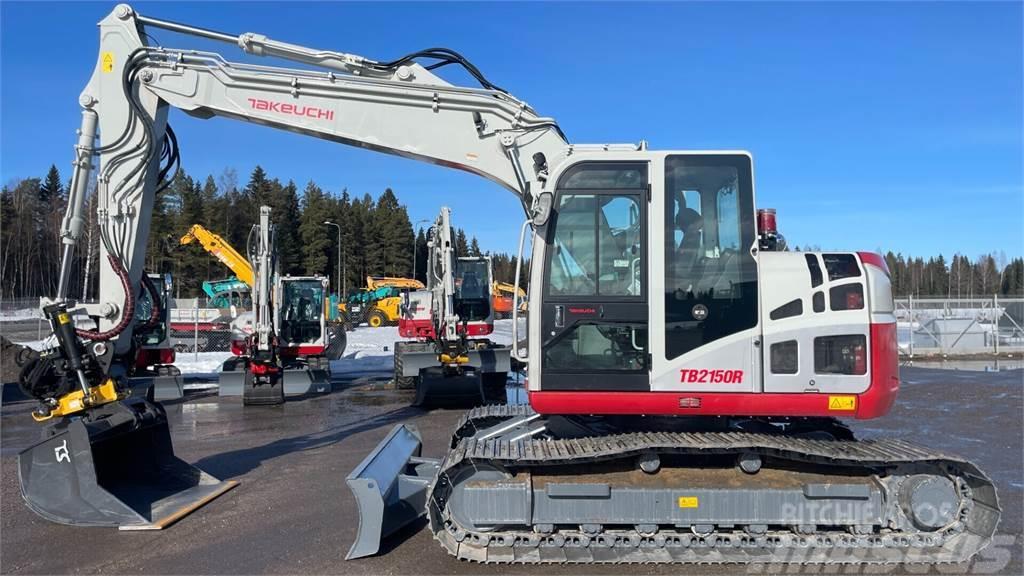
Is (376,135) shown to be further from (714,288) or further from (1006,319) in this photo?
(1006,319)

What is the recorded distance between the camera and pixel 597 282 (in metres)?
5.50

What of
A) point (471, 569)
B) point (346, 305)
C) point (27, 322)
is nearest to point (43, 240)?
point (27, 322)

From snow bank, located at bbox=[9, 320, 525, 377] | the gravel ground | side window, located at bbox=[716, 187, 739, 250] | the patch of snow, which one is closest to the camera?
the gravel ground

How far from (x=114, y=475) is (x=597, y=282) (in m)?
5.19

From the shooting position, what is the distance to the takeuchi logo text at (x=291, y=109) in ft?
22.5

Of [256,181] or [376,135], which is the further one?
[256,181]

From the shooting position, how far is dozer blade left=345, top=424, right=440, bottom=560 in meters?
5.45

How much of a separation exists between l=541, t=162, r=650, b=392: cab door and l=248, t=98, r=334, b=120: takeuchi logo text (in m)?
2.66

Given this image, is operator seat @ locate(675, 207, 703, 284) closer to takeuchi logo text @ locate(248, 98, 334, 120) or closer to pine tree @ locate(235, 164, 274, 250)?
takeuchi logo text @ locate(248, 98, 334, 120)

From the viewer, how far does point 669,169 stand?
5543mm

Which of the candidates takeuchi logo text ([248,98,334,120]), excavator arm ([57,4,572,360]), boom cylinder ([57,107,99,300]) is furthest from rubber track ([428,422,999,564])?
boom cylinder ([57,107,99,300])

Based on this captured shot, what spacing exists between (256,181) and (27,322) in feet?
117

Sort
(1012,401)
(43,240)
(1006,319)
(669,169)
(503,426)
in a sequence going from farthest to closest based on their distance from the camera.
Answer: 1. (43,240)
2. (1006,319)
3. (1012,401)
4. (503,426)
5. (669,169)

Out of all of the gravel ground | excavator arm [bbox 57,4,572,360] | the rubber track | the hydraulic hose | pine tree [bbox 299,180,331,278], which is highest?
pine tree [bbox 299,180,331,278]
